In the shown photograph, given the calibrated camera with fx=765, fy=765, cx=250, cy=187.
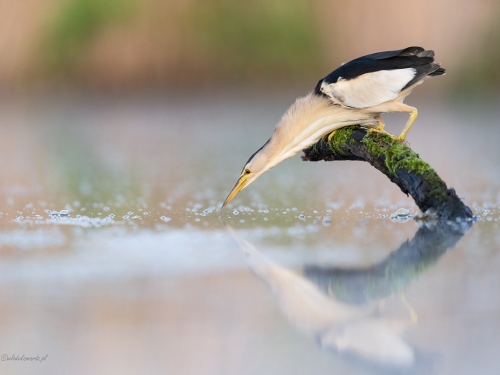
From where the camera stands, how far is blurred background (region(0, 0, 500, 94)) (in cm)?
988

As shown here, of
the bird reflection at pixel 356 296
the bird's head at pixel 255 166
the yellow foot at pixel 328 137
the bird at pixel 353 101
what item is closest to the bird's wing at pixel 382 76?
the bird at pixel 353 101

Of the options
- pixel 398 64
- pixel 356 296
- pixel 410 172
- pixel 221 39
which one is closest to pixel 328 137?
pixel 398 64

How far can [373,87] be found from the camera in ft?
Result: 12.5

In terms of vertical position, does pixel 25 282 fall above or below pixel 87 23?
above

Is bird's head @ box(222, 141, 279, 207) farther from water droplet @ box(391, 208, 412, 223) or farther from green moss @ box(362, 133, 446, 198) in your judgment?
water droplet @ box(391, 208, 412, 223)

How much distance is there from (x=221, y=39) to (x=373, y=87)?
7496mm

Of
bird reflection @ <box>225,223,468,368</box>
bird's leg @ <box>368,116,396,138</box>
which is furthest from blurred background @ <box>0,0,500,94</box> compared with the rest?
bird reflection @ <box>225,223,468,368</box>

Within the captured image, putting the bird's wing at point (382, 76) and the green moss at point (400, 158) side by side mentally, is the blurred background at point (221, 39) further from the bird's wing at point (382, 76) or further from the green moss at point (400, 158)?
the green moss at point (400, 158)

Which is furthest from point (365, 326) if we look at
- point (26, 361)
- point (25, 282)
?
point (25, 282)

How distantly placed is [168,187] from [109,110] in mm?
5909

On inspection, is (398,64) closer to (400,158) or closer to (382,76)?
(382,76)

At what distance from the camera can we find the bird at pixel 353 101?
381cm

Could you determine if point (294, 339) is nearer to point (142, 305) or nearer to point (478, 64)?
point (142, 305)

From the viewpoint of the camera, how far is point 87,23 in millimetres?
10641
